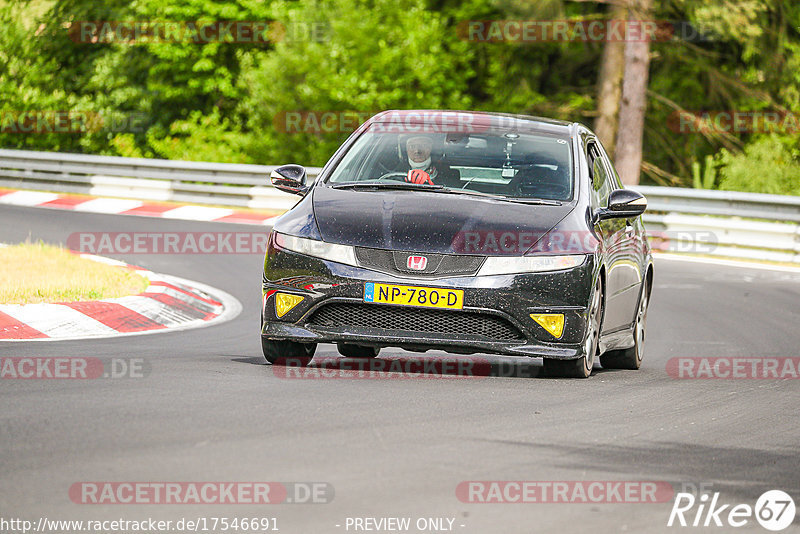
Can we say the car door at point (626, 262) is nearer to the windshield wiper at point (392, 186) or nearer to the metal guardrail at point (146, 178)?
the windshield wiper at point (392, 186)

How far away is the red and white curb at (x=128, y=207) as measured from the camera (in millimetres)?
23047

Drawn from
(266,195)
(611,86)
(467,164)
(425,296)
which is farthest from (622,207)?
(611,86)

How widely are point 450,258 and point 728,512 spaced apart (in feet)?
10.1

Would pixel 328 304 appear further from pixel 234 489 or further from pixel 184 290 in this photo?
pixel 184 290

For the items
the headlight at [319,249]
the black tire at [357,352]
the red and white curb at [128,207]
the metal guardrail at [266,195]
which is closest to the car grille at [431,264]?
the headlight at [319,249]

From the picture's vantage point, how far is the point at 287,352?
8742mm

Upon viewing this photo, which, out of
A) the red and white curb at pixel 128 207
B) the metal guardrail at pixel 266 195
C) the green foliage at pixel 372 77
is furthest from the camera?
the green foliage at pixel 372 77

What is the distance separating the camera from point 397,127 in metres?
9.73

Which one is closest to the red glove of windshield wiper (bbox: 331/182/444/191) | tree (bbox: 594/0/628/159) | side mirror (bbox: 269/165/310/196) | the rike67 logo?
windshield wiper (bbox: 331/182/444/191)

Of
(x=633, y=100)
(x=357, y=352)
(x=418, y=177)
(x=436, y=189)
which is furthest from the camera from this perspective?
(x=633, y=100)

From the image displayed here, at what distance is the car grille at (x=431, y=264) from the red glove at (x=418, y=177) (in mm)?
1063

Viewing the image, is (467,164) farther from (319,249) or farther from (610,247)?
(319,249)

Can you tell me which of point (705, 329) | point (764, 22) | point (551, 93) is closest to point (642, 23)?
point (764, 22)

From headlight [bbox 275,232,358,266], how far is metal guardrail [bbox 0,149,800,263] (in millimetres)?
13383
